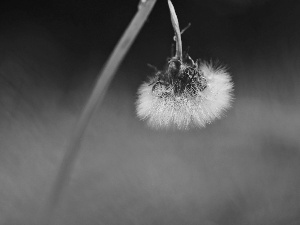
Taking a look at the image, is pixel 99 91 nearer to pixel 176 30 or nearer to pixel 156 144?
pixel 176 30

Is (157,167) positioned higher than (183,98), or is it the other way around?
(157,167)

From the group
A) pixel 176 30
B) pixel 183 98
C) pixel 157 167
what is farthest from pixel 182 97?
pixel 157 167

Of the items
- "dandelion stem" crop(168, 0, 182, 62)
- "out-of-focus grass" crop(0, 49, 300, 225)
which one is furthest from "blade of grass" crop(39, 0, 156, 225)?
"out-of-focus grass" crop(0, 49, 300, 225)

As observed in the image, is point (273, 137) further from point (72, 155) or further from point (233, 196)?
point (72, 155)

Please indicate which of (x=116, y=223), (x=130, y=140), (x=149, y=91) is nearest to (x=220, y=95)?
(x=149, y=91)

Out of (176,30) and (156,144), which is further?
(156,144)

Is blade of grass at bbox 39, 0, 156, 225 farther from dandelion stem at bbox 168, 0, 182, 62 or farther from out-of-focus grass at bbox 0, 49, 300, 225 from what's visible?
out-of-focus grass at bbox 0, 49, 300, 225
